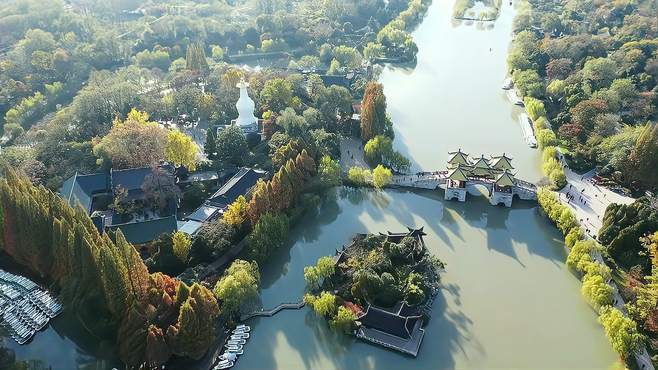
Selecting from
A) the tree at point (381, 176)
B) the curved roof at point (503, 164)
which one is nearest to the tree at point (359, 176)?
the tree at point (381, 176)

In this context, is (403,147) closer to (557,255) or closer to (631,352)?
(557,255)

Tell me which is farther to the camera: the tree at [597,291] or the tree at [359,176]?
the tree at [359,176]

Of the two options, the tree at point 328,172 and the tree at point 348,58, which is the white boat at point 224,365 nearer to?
the tree at point 328,172

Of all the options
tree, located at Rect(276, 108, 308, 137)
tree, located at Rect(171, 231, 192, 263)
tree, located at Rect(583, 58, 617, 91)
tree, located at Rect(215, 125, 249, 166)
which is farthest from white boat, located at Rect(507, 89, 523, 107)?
tree, located at Rect(171, 231, 192, 263)

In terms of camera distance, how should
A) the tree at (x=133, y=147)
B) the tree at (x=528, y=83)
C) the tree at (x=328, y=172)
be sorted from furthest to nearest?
1. the tree at (x=528, y=83)
2. the tree at (x=133, y=147)
3. the tree at (x=328, y=172)

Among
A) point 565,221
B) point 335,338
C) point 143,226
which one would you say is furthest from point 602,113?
point 143,226

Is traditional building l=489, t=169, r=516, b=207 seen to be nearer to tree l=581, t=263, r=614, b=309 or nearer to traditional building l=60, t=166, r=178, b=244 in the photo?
tree l=581, t=263, r=614, b=309
